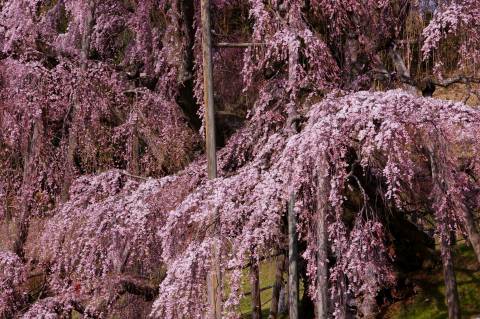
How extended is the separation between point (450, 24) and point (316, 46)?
1134 mm

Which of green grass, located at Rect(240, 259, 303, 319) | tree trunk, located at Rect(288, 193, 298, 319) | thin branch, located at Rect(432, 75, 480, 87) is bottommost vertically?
green grass, located at Rect(240, 259, 303, 319)

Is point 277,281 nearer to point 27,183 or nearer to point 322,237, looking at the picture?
point 27,183

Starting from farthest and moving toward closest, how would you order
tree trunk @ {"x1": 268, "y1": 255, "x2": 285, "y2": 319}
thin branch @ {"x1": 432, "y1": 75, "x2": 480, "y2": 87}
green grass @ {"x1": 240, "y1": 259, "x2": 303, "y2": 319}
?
green grass @ {"x1": 240, "y1": 259, "x2": 303, "y2": 319}, tree trunk @ {"x1": 268, "y1": 255, "x2": 285, "y2": 319}, thin branch @ {"x1": 432, "y1": 75, "x2": 480, "y2": 87}

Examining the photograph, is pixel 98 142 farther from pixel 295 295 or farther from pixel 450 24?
pixel 450 24

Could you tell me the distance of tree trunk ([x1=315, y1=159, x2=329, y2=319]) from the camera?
499 centimetres

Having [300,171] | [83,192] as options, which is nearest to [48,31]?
[83,192]

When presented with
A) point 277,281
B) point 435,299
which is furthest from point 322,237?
point 435,299

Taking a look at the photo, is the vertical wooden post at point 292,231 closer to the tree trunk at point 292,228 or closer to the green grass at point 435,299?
the tree trunk at point 292,228

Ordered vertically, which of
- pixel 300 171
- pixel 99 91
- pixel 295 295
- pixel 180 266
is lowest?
pixel 295 295

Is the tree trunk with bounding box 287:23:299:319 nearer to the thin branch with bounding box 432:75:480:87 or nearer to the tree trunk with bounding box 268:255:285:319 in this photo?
the thin branch with bounding box 432:75:480:87

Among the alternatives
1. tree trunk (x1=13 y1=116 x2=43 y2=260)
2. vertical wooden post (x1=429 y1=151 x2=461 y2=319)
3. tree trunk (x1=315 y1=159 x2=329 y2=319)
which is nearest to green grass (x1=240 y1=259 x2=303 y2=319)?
tree trunk (x1=13 y1=116 x2=43 y2=260)

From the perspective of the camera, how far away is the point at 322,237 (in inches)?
207

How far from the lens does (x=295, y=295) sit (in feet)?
21.9

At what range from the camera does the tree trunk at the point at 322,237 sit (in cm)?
499
